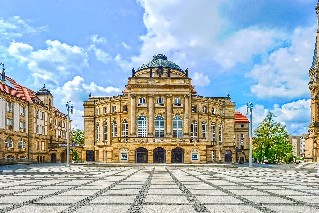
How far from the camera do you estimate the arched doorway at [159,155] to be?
67.7m

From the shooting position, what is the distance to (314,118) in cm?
7506

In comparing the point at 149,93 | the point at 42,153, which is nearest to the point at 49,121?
the point at 42,153

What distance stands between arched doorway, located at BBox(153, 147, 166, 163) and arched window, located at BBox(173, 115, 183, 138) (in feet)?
25.5

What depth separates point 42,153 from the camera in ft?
268

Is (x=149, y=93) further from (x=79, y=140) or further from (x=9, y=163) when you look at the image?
(x=79, y=140)

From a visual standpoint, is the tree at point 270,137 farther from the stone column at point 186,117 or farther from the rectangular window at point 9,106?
the rectangular window at point 9,106

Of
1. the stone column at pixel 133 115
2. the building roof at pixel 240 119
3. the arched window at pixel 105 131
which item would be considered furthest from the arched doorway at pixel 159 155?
the building roof at pixel 240 119

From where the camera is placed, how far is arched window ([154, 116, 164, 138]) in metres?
74.7

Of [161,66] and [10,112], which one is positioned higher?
[161,66]

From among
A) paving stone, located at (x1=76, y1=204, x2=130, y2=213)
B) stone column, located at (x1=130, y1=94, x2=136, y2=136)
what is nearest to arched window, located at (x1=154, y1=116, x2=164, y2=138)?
stone column, located at (x1=130, y1=94, x2=136, y2=136)

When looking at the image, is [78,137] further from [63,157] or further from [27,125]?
[27,125]

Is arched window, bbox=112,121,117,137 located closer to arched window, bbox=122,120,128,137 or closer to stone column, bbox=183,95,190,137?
arched window, bbox=122,120,128,137

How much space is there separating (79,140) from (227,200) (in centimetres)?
11135

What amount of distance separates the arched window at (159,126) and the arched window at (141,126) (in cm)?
232
